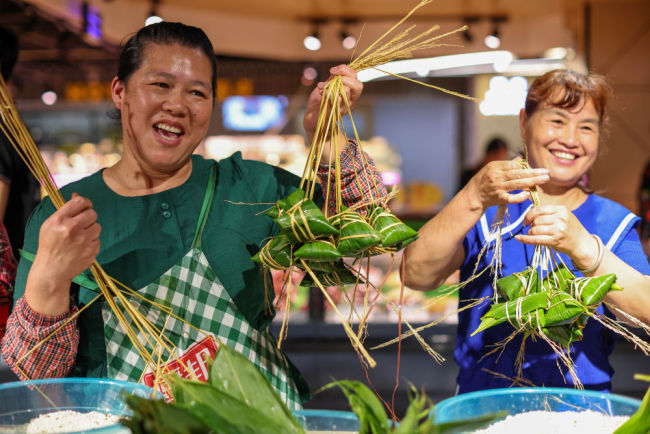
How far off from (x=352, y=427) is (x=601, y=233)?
0.86 metres

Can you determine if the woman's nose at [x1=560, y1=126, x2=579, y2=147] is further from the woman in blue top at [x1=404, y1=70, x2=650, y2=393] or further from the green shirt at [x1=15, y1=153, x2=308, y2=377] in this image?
the green shirt at [x1=15, y1=153, x2=308, y2=377]

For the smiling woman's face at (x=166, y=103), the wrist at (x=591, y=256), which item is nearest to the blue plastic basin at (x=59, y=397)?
the smiling woman's face at (x=166, y=103)

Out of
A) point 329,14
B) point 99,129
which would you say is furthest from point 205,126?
point 99,129

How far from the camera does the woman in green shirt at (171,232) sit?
4.14 feet

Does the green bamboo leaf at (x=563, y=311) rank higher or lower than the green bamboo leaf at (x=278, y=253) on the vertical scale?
lower

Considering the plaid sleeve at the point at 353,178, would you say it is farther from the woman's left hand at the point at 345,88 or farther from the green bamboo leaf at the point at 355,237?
the green bamboo leaf at the point at 355,237

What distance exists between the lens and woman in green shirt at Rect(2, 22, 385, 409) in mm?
1262

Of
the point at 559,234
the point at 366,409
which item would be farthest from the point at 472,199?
the point at 366,409

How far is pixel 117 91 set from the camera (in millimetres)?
1350

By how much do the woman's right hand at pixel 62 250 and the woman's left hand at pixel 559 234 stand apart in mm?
736

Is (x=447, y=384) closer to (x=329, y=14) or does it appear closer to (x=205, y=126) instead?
(x=205, y=126)

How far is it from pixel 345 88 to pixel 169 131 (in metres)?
0.37

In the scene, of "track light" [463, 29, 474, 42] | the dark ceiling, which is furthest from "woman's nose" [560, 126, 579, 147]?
the dark ceiling

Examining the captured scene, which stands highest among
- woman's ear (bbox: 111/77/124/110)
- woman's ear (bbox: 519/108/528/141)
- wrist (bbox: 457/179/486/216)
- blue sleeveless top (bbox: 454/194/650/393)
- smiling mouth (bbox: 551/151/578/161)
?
woman's ear (bbox: 111/77/124/110)
